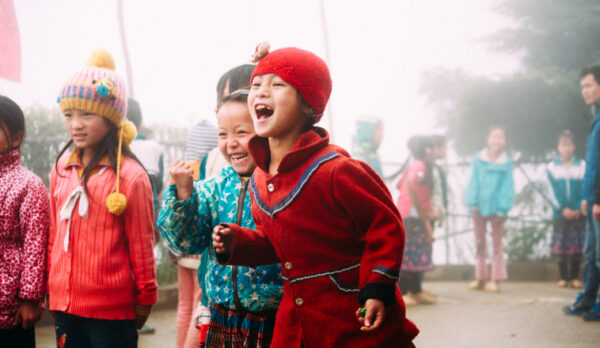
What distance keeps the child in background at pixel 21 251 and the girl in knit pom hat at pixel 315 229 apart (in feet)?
3.95

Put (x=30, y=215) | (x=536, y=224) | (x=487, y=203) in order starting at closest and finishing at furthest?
(x=30, y=215) < (x=487, y=203) < (x=536, y=224)

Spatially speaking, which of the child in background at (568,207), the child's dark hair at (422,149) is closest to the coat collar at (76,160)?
the child's dark hair at (422,149)

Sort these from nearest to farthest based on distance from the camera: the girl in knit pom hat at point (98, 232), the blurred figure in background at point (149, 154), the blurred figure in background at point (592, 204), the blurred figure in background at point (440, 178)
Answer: the girl in knit pom hat at point (98, 232), the blurred figure in background at point (149, 154), the blurred figure in background at point (592, 204), the blurred figure in background at point (440, 178)

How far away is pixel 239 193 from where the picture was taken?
6.66 feet

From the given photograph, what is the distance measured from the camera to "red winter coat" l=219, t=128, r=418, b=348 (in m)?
1.58

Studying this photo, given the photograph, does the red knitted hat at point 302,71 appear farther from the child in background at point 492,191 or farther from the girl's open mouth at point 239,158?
the child in background at point 492,191

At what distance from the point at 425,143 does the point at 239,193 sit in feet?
15.2

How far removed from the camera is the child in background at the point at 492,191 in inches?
291

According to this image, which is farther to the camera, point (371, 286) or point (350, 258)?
→ point (350, 258)

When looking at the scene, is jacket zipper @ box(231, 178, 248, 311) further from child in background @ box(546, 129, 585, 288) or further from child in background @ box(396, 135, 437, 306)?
child in background @ box(546, 129, 585, 288)

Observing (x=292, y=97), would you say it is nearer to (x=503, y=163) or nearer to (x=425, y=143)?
(x=425, y=143)

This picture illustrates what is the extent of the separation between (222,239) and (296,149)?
322 mm

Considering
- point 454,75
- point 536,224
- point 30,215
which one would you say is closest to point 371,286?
point 30,215

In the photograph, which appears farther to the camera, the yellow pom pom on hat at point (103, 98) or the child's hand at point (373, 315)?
the yellow pom pom on hat at point (103, 98)
